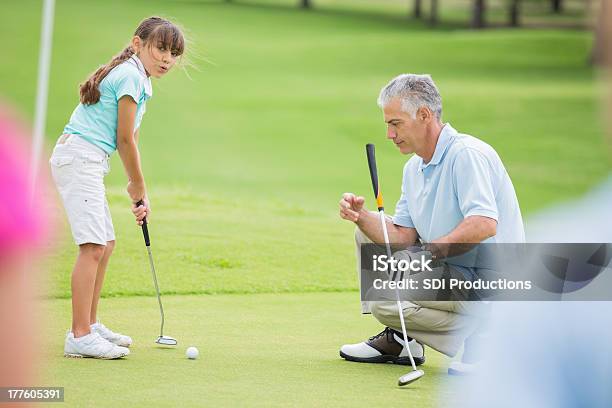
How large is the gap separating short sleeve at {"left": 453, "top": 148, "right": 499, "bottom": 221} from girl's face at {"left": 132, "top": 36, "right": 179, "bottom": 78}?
53.6 inches

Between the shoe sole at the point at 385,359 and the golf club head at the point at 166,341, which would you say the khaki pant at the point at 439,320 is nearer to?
the shoe sole at the point at 385,359

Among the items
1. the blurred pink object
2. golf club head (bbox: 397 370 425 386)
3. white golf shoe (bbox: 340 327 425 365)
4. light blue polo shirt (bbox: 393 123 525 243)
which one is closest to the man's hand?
light blue polo shirt (bbox: 393 123 525 243)

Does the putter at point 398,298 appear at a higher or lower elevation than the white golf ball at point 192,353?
higher

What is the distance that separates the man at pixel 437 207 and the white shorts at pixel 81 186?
1077 mm

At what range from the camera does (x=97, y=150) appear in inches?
191

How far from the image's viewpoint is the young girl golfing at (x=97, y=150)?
4.76 metres

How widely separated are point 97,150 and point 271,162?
35.8ft

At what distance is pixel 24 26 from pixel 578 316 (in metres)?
27.1

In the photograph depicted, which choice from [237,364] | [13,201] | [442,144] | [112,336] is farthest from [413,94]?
[13,201]

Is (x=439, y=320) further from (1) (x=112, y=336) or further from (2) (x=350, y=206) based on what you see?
(1) (x=112, y=336)

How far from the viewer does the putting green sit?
404 cm

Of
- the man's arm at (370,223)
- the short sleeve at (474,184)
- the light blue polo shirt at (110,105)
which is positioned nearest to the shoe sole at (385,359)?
the man's arm at (370,223)

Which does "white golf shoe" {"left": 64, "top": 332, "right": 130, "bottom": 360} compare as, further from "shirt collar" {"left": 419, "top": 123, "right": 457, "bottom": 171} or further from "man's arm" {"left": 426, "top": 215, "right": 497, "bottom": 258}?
"shirt collar" {"left": 419, "top": 123, "right": 457, "bottom": 171}

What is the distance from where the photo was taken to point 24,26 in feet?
88.0
